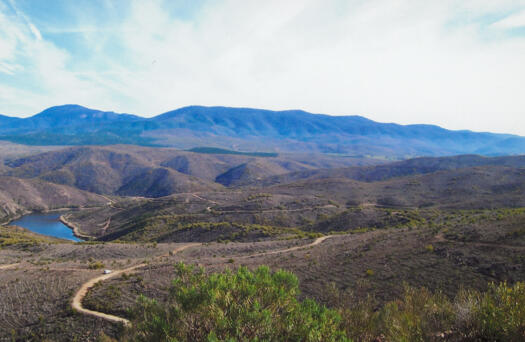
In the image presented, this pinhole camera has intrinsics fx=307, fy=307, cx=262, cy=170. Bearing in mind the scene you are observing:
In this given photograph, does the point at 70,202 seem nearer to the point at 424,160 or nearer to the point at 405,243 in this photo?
the point at 405,243

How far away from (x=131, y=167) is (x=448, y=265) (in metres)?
183

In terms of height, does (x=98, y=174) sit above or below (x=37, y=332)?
below

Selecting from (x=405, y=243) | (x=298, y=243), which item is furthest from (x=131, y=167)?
(x=405, y=243)

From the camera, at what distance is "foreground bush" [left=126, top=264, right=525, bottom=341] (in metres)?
7.98

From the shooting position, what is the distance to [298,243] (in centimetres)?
3697

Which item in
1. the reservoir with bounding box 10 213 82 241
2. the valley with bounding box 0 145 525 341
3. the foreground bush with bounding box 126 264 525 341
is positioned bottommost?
the reservoir with bounding box 10 213 82 241

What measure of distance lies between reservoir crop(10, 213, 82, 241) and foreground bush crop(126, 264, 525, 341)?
79630 millimetres

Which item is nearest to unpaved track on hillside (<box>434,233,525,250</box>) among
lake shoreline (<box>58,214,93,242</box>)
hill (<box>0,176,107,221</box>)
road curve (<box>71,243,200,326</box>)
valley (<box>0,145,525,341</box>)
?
valley (<box>0,145,525,341</box>)

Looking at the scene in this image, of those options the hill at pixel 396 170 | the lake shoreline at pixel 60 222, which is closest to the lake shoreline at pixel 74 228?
the lake shoreline at pixel 60 222

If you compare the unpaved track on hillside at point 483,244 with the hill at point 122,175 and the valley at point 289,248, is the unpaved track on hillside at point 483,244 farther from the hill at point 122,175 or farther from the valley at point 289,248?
the hill at point 122,175

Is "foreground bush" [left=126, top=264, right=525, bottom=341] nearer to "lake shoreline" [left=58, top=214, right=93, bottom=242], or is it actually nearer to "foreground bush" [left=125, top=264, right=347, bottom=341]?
"foreground bush" [left=125, top=264, right=347, bottom=341]

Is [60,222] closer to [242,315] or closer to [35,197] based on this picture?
[35,197]

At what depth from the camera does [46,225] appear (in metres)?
89.9

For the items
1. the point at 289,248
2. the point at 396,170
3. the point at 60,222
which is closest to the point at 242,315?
the point at 289,248
